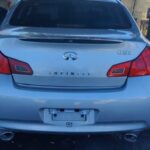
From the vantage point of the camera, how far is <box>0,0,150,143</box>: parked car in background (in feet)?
13.5

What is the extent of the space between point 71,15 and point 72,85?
4.80 ft

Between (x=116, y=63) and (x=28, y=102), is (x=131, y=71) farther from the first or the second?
(x=28, y=102)

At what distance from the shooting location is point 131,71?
4.28m

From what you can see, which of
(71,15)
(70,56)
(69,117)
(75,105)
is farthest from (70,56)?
(71,15)

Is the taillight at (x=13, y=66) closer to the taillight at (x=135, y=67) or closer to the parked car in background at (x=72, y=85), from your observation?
the parked car in background at (x=72, y=85)

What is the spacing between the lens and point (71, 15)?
5422 millimetres

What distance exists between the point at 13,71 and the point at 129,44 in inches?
41.8

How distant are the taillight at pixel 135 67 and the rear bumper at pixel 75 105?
103mm

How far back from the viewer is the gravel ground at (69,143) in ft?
16.2

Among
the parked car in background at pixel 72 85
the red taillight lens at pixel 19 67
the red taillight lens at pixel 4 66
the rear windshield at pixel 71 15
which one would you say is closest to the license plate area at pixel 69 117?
the parked car in background at pixel 72 85

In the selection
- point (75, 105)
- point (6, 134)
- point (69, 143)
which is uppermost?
point (75, 105)

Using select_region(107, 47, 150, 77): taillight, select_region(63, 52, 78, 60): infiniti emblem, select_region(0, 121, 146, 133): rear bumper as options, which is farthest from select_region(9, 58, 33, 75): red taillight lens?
select_region(107, 47, 150, 77): taillight

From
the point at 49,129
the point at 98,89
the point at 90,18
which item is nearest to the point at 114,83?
the point at 98,89

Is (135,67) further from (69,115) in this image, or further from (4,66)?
(4,66)
